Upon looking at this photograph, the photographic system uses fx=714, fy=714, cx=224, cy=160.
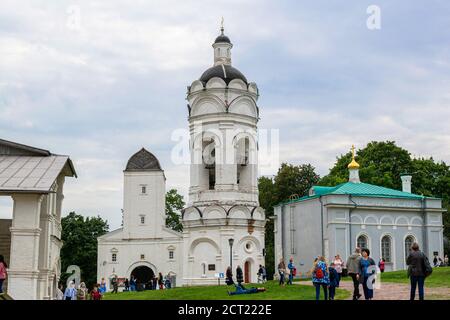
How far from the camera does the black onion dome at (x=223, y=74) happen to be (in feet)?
175

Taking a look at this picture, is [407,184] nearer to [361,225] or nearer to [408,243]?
[408,243]

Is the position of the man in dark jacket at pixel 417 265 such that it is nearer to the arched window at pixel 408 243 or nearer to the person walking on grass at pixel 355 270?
the person walking on grass at pixel 355 270

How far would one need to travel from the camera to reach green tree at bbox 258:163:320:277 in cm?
7150

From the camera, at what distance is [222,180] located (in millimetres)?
52281

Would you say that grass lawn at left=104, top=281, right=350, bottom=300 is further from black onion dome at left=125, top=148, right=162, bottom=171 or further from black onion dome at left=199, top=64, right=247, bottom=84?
black onion dome at left=125, top=148, right=162, bottom=171

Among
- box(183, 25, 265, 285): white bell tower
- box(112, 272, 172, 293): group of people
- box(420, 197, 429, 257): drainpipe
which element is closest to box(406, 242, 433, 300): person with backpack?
box(112, 272, 172, 293): group of people

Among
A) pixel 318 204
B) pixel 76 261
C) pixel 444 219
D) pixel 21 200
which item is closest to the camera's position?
pixel 21 200

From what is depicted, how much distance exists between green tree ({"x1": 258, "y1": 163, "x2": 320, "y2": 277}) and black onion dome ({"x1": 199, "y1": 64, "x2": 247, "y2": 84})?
65.4 ft
